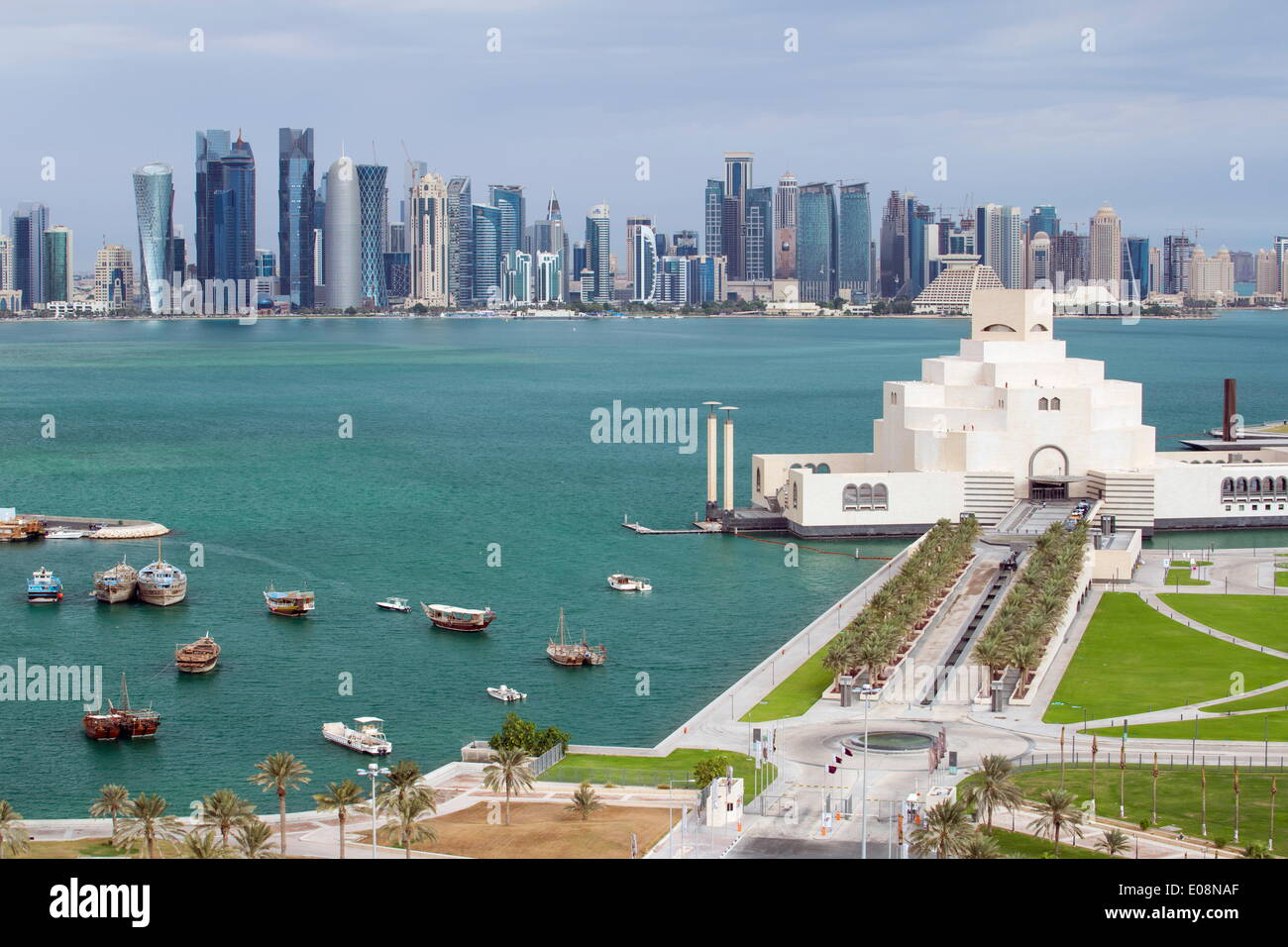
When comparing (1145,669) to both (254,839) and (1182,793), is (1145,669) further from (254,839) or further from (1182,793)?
(254,839)

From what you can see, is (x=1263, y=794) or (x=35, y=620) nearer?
(x=1263, y=794)

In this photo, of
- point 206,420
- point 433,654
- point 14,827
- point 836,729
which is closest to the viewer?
point 14,827

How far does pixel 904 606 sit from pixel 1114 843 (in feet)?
70.7

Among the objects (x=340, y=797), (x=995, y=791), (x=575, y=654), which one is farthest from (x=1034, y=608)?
(x=340, y=797)

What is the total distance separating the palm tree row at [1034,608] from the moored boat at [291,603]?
2243 centimetres

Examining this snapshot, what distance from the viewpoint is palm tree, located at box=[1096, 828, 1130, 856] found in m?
29.1

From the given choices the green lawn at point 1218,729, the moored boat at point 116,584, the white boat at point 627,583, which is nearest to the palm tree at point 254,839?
the green lawn at point 1218,729

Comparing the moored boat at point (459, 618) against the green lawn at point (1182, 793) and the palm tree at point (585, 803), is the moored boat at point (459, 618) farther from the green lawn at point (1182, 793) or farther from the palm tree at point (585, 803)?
the green lawn at point (1182, 793)

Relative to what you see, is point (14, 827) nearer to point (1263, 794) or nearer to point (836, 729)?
point (836, 729)

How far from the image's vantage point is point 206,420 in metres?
138

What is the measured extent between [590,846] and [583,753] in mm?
7801

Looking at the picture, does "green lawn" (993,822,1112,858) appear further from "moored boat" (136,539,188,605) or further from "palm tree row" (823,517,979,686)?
"moored boat" (136,539,188,605)
